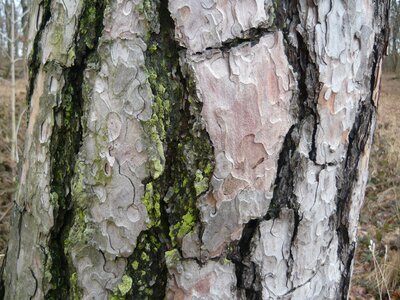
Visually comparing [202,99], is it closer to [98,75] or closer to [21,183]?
[98,75]

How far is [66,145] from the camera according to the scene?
0.73 metres

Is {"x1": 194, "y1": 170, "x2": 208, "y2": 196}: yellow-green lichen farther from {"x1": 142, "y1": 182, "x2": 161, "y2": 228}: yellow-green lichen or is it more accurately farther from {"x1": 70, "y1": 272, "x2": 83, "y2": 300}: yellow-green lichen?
{"x1": 70, "y1": 272, "x2": 83, "y2": 300}: yellow-green lichen

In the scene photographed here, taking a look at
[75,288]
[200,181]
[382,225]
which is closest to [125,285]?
[75,288]

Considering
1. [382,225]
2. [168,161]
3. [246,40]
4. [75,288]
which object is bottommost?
[382,225]

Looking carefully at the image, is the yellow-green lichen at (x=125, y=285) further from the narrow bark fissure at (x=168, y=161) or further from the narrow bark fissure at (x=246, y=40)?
the narrow bark fissure at (x=246, y=40)

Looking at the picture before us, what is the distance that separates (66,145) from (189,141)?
203mm

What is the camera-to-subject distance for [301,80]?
71 centimetres

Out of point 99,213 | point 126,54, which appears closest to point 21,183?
point 99,213

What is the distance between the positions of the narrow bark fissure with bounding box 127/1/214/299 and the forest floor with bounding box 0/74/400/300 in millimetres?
1313

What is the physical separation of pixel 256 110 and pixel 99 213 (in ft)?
0.95

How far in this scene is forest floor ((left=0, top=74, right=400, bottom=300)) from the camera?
2916 mm

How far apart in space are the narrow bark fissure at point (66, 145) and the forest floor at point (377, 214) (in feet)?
3.93

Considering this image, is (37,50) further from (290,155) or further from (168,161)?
(290,155)

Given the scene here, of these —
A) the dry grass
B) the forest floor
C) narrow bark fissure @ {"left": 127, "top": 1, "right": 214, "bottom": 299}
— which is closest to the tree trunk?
narrow bark fissure @ {"left": 127, "top": 1, "right": 214, "bottom": 299}
